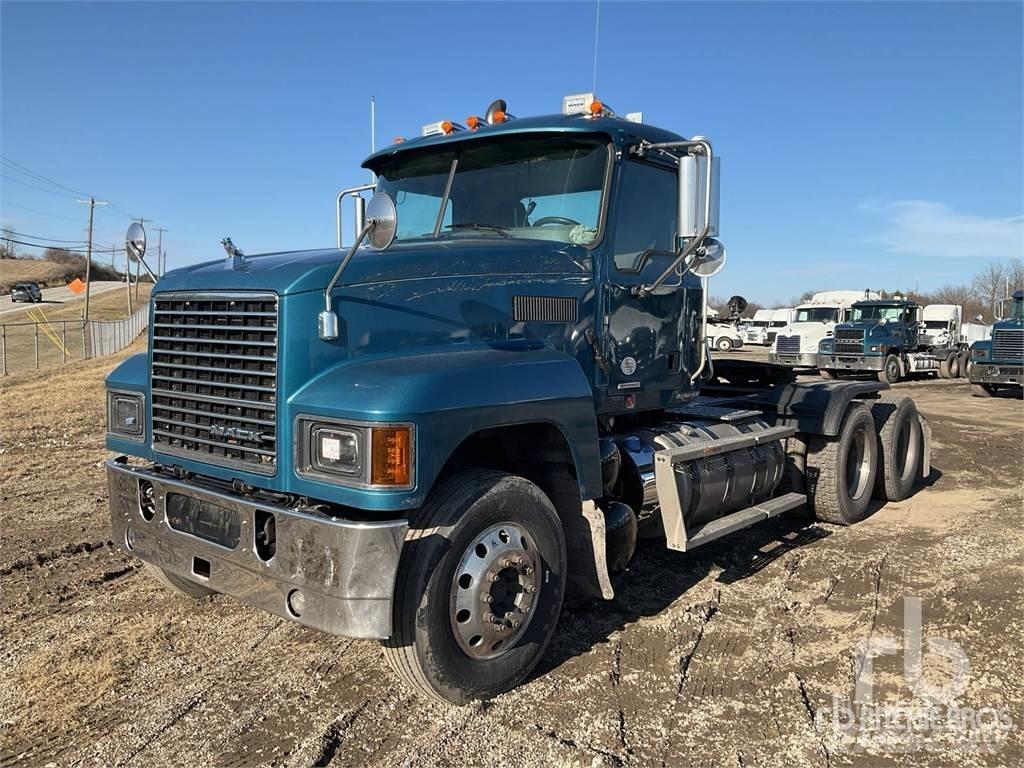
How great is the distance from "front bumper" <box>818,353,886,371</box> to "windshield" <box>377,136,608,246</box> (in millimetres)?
20046

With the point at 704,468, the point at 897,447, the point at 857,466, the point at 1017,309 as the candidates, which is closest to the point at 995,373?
the point at 1017,309

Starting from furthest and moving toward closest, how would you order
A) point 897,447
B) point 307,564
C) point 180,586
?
point 897,447 → point 180,586 → point 307,564

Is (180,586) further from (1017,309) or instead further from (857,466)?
(1017,309)

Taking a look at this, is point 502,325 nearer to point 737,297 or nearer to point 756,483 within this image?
point 756,483

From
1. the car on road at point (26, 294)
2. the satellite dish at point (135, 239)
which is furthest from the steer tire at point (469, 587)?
the car on road at point (26, 294)

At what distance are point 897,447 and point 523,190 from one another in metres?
5.15

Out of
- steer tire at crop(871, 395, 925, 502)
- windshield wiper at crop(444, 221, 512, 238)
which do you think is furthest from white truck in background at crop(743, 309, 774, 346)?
windshield wiper at crop(444, 221, 512, 238)

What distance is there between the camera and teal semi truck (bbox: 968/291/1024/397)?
691 inches

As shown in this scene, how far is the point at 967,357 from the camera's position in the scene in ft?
80.7

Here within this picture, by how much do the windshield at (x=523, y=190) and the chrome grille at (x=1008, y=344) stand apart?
56.2ft

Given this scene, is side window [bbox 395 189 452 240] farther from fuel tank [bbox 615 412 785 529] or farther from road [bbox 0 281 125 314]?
road [bbox 0 281 125 314]

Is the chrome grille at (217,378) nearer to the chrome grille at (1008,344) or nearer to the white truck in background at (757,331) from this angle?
the chrome grille at (1008,344)

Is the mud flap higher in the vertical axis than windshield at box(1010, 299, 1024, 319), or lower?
lower

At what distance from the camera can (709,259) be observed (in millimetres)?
4680
